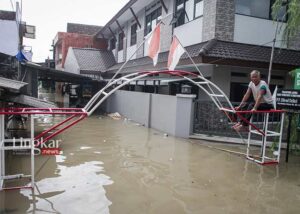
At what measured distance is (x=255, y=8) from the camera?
11.6 metres

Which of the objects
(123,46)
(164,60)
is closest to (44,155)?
(164,60)

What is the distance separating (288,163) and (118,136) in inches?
227

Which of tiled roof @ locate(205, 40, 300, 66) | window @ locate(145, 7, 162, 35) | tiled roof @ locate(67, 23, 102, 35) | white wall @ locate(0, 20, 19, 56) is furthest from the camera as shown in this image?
tiled roof @ locate(67, 23, 102, 35)

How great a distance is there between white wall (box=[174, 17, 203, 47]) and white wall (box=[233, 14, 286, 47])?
1.42 metres

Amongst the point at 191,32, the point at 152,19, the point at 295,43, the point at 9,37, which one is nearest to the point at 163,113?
the point at 191,32

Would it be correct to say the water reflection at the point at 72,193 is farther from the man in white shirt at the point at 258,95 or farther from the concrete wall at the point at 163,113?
the concrete wall at the point at 163,113

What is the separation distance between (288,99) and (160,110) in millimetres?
5838

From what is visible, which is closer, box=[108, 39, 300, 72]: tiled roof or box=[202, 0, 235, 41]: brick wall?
box=[108, 39, 300, 72]: tiled roof

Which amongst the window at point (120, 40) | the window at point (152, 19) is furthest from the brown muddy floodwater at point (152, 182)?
the window at point (120, 40)

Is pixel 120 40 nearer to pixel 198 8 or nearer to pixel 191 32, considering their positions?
pixel 191 32

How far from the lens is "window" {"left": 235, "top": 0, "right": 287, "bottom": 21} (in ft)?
36.9

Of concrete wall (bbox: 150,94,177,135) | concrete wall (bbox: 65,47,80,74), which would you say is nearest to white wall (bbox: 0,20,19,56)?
concrete wall (bbox: 150,94,177,135)

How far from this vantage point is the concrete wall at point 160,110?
10.6m

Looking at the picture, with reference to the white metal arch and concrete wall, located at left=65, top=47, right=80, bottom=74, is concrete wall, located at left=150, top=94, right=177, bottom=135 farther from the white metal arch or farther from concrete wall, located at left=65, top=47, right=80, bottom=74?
concrete wall, located at left=65, top=47, right=80, bottom=74
